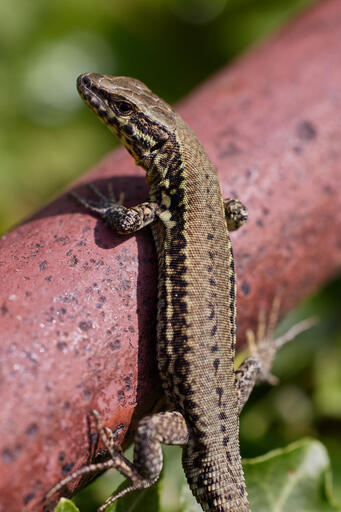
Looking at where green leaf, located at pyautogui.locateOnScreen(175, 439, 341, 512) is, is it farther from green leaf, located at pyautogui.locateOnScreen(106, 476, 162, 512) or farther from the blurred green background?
the blurred green background

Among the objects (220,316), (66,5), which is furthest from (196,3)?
(220,316)

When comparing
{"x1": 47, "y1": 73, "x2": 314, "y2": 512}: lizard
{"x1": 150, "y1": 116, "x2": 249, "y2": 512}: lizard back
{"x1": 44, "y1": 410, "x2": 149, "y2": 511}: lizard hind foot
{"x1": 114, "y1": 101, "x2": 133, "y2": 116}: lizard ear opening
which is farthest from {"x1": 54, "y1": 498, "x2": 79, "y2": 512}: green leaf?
{"x1": 114, "y1": 101, "x2": 133, "y2": 116}: lizard ear opening

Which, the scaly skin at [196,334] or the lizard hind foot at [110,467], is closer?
the lizard hind foot at [110,467]

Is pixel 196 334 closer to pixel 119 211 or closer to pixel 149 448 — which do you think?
pixel 149 448

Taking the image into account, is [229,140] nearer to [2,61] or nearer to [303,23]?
[303,23]

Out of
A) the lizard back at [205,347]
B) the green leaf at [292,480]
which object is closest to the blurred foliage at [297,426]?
the green leaf at [292,480]

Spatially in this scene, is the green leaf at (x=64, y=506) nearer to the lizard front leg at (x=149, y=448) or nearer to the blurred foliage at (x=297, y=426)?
the lizard front leg at (x=149, y=448)
